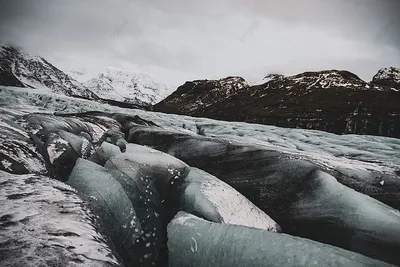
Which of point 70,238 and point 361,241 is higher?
point 70,238

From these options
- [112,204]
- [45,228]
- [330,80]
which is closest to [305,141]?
[112,204]

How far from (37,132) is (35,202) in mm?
6174

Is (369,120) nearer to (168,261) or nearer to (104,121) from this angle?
(104,121)

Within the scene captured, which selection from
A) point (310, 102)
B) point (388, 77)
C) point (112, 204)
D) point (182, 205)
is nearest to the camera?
point (112, 204)

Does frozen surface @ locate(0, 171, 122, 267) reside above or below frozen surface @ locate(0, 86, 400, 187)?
below

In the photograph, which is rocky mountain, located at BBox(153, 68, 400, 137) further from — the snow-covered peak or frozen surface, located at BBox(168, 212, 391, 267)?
frozen surface, located at BBox(168, 212, 391, 267)

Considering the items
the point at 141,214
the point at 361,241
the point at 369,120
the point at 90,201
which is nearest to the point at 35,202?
the point at 90,201

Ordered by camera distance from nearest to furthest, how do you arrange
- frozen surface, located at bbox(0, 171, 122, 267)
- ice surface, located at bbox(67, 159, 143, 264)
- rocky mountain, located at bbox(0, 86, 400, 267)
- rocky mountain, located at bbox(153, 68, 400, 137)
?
frozen surface, located at bbox(0, 171, 122, 267) < rocky mountain, located at bbox(0, 86, 400, 267) < ice surface, located at bbox(67, 159, 143, 264) < rocky mountain, located at bbox(153, 68, 400, 137)

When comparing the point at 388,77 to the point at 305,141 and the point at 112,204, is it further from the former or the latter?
the point at 112,204

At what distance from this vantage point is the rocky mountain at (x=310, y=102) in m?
81.9

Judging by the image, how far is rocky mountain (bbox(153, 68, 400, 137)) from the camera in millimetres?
81875

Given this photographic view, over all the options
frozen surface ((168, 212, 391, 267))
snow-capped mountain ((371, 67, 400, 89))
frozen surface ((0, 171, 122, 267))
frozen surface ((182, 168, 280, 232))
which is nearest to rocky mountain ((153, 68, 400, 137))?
snow-capped mountain ((371, 67, 400, 89))

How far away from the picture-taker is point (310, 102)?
4427 inches

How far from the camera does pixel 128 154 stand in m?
10.5
